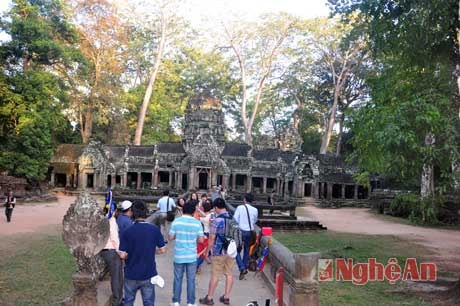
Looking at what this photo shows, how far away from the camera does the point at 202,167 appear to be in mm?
39625

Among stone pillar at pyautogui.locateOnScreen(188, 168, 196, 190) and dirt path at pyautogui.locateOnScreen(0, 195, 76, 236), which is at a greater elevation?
stone pillar at pyautogui.locateOnScreen(188, 168, 196, 190)

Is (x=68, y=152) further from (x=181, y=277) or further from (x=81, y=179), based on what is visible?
(x=181, y=277)

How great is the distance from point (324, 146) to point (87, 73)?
24262 mm

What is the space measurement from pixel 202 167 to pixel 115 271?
3339cm

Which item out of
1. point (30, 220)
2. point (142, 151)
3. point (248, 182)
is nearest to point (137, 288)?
point (30, 220)

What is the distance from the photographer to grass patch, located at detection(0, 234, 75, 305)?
8.05 m

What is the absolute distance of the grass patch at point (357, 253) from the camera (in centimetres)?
859

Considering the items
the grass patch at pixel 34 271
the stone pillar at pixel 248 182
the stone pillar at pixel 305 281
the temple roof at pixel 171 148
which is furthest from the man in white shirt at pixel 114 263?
the temple roof at pixel 171 148

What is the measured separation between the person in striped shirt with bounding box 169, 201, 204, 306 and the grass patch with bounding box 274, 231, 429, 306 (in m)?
3.12

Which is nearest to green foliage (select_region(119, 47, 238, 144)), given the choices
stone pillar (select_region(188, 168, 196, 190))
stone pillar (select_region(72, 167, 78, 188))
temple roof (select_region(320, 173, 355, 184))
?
stone pillar (select_region(72, 167, 78, 188))

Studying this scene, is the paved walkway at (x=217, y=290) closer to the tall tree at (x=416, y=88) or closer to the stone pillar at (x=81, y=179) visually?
the tall tree at (x=416, y=88)

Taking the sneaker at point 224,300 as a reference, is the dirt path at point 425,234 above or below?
below

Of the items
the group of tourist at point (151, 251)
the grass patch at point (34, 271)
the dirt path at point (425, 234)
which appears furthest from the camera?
the dirt path at point (425, 234)

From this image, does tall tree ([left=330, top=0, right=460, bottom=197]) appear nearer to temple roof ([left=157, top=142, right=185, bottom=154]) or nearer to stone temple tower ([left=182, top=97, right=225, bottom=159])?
stone temple tower ([left=182, top=97, right=225, bottom=159])
